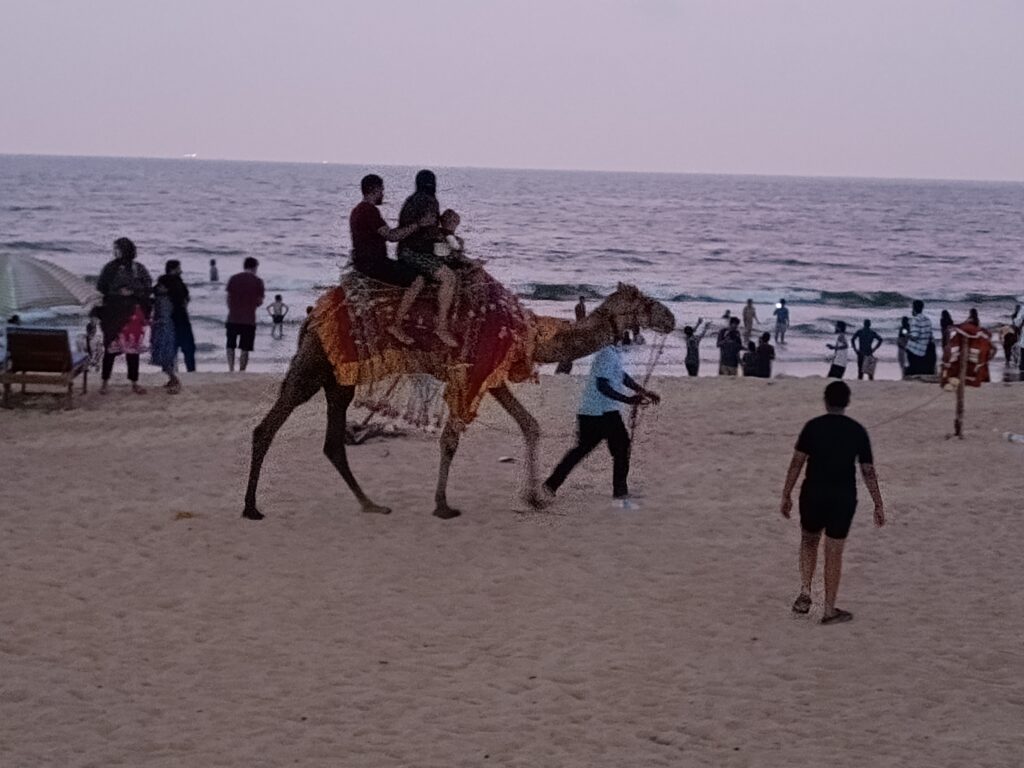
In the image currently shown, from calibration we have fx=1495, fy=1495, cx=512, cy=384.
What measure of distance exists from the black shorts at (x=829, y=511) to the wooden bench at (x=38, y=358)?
31.2 ft

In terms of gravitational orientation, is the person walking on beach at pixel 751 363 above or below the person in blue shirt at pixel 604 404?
below

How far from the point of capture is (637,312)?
1093 centimetres

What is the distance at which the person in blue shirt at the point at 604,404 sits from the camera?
35.5 feet

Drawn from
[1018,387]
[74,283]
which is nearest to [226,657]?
[74,283]

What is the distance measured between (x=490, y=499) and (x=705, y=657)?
4009 mm

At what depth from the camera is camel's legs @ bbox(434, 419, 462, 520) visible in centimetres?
1081

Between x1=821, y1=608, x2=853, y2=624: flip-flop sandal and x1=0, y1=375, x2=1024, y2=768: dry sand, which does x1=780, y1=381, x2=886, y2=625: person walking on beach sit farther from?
x1=0, y1=375, x2=1024, y2=768: dry sand

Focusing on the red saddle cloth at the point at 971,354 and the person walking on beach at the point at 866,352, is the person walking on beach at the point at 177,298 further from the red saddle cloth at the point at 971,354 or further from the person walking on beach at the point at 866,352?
the person walking on beach at the point at 866,352

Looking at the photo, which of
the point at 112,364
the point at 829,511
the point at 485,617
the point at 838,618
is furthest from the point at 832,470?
the point at 112,364

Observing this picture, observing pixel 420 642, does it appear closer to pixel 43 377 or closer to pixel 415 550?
pixel 415 550

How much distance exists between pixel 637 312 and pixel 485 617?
125 inches

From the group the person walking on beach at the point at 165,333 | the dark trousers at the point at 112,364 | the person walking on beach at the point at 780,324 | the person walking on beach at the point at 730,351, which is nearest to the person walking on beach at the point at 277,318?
the person walking on beach at the point at 730,351

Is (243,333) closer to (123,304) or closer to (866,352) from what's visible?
(123,304)

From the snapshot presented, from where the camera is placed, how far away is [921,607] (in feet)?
29.3
